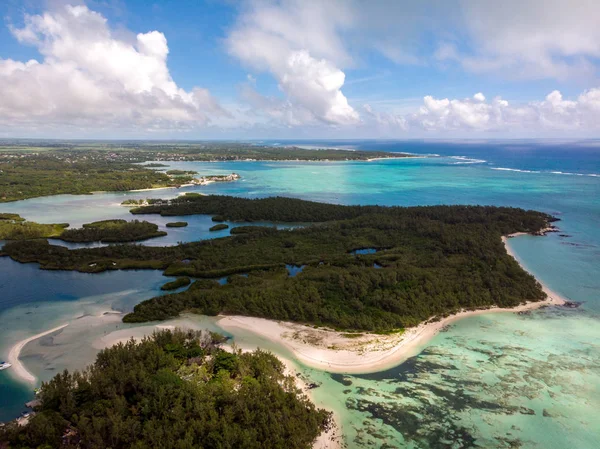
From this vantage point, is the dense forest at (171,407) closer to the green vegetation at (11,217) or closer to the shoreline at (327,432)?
the shoreline at (327,432)

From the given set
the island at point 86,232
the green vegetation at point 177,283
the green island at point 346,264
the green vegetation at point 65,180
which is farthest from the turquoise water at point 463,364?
the green vegetation at point 65,180

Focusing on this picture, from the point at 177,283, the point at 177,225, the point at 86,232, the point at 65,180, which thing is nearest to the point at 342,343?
the point at 177,283

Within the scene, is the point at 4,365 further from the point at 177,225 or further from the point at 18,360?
the point at 177,225

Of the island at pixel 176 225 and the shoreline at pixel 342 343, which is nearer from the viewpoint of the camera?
the shoreline at pixel 342 343

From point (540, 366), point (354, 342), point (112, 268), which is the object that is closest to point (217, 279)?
point (112, 268)

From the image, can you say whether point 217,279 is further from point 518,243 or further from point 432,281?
point 518,243

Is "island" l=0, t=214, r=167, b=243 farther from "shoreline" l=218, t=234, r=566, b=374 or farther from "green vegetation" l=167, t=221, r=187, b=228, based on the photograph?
"shoreline" l=218, t=234, r=566, b=374

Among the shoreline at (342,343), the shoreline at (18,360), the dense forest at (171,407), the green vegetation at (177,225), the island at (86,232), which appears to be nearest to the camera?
the dense forest at (171,407)
